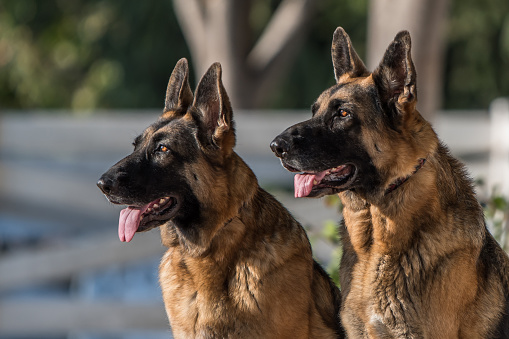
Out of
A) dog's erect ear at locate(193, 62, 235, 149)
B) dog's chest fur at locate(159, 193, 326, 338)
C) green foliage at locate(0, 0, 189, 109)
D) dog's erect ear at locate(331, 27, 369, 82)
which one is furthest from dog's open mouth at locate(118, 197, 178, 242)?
green foliage at locate(0, 0, 189, 109)

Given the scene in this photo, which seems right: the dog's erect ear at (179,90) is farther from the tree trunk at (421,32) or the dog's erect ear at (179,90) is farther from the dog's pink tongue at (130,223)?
the tree trunk at (421,32)

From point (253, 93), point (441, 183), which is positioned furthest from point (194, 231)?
point (253, 93)

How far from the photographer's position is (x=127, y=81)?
14523 millimetres

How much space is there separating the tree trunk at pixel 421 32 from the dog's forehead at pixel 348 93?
3158 mm

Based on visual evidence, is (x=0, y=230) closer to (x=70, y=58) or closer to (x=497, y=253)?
(x=497, y=253)

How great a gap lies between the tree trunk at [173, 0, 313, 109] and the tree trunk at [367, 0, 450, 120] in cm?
284

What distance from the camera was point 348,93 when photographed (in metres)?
3.27

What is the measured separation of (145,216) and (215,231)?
324 mm

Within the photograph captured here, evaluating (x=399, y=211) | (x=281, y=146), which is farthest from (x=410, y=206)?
(x=281, y=146)

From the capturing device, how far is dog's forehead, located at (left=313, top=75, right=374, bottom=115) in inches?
127

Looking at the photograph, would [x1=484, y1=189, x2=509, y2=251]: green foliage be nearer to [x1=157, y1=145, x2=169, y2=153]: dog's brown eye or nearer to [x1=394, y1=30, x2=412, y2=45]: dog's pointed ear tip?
[x1=394, y1=30, x2=412, y2=45]: dog's pointed ear tip

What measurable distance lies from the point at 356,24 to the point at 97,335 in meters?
8.80

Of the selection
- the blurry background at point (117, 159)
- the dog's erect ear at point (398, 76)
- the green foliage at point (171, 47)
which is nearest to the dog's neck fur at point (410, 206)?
the dog's erect ear at point (398, 76)

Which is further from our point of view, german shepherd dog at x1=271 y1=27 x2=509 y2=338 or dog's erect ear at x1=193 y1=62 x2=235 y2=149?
dog's erect ear at x1=193 y1=62 x2=235 y2=149
